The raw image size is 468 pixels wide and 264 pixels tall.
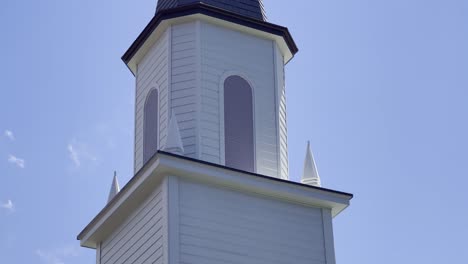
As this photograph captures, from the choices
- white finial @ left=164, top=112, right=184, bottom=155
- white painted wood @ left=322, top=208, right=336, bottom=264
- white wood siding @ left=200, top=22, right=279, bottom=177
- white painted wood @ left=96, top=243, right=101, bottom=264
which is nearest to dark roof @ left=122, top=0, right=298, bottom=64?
white wood siding @ left=200, top=22, right=279, bottom=177

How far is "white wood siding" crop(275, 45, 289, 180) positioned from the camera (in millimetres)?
25441

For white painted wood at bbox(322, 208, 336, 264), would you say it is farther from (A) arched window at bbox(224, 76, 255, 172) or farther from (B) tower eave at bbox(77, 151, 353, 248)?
(A) arched window at bbox(224, 76, 255, 172)

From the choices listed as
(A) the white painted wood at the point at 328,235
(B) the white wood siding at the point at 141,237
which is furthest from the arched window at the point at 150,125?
(A) the white painted wood at the point at 328,235

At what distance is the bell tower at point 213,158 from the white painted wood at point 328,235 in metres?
0.03

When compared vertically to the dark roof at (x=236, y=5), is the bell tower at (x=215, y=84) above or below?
below

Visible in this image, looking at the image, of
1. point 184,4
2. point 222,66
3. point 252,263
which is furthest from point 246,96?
point 252,263

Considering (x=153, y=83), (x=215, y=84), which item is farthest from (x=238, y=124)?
(x=153, y=83)

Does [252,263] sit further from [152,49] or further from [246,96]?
[152,49]

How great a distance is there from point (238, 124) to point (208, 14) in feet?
9.86

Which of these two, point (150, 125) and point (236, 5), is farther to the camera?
point (236, 5)

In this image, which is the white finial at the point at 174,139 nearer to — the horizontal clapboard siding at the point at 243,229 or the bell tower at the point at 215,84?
the bell tower at the point at 215,84

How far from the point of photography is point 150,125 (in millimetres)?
25984

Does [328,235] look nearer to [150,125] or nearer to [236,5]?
[150,125]

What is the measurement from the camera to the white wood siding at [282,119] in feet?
83.5
